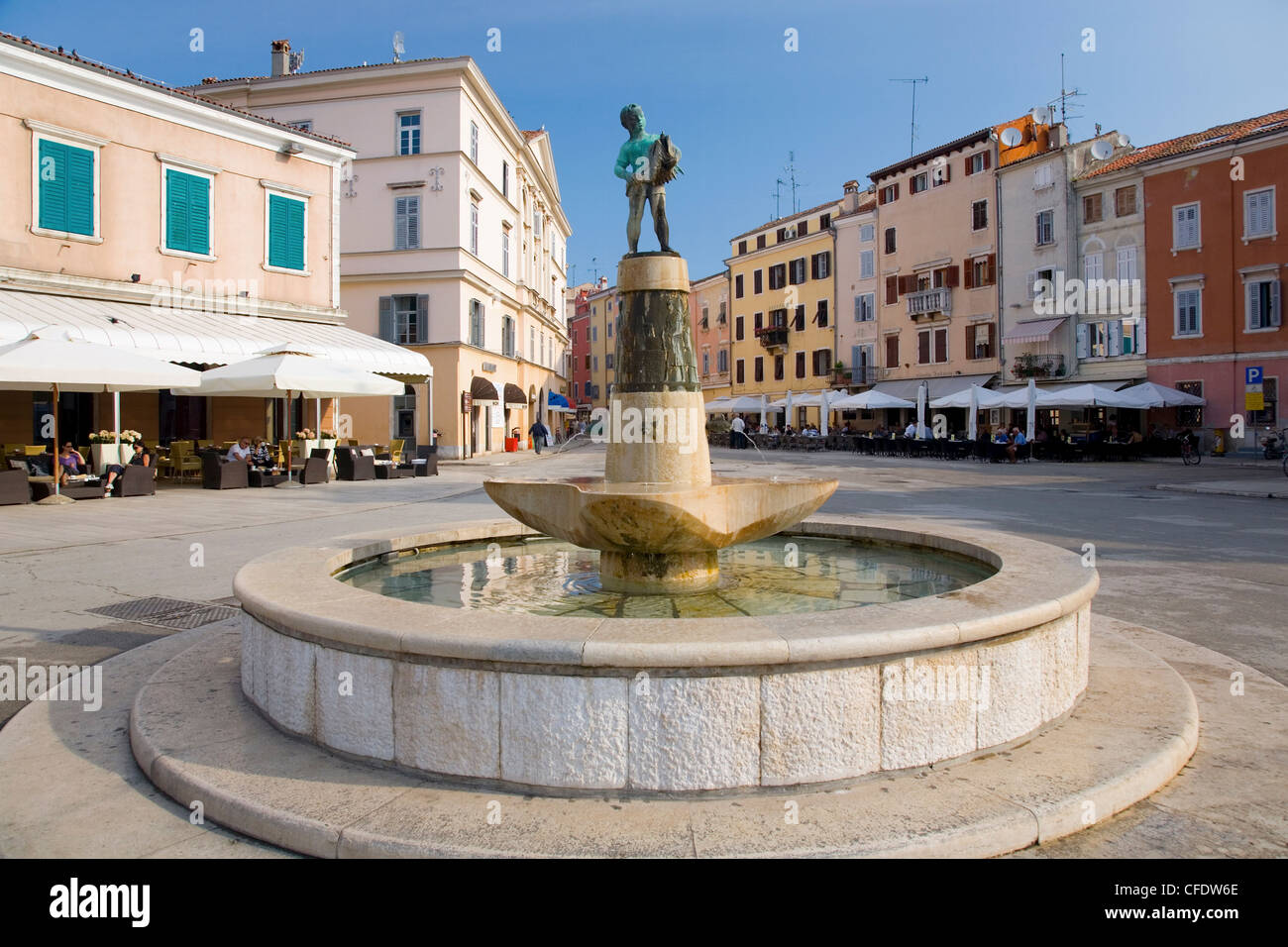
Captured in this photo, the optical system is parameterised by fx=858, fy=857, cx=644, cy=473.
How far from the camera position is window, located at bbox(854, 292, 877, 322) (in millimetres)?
47938

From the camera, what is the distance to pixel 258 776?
3.47m

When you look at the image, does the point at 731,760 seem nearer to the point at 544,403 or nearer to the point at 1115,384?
the point at 1115,384

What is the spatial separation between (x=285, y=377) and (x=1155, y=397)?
28774mm

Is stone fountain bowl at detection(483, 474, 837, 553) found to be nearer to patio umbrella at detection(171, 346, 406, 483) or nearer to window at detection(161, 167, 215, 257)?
patio umbrella at detection(171, 346, 406, 483)

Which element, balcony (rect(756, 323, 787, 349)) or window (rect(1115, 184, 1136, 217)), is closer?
window (rect(1115, 184, 1136, 217))

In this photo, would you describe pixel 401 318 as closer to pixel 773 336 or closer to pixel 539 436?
pixel 539 436

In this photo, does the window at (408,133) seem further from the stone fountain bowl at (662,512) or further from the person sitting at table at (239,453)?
the stone fountain bowl at (662,512)

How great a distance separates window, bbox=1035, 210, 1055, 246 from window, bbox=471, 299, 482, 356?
80.0 ft

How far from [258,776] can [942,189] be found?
45382 millimetres

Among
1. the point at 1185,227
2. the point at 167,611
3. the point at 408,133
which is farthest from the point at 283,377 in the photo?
the point at 1185,227

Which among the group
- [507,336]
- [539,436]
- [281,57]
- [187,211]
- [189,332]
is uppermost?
[281,57]

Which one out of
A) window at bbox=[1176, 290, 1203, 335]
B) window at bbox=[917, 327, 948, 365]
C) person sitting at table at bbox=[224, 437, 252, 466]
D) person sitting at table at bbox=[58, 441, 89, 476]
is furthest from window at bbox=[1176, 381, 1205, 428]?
person sitting at table at bbox=[58, 441, 89, 476]

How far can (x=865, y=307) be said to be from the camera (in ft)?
159

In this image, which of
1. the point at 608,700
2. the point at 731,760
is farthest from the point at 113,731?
the point at 731,760
